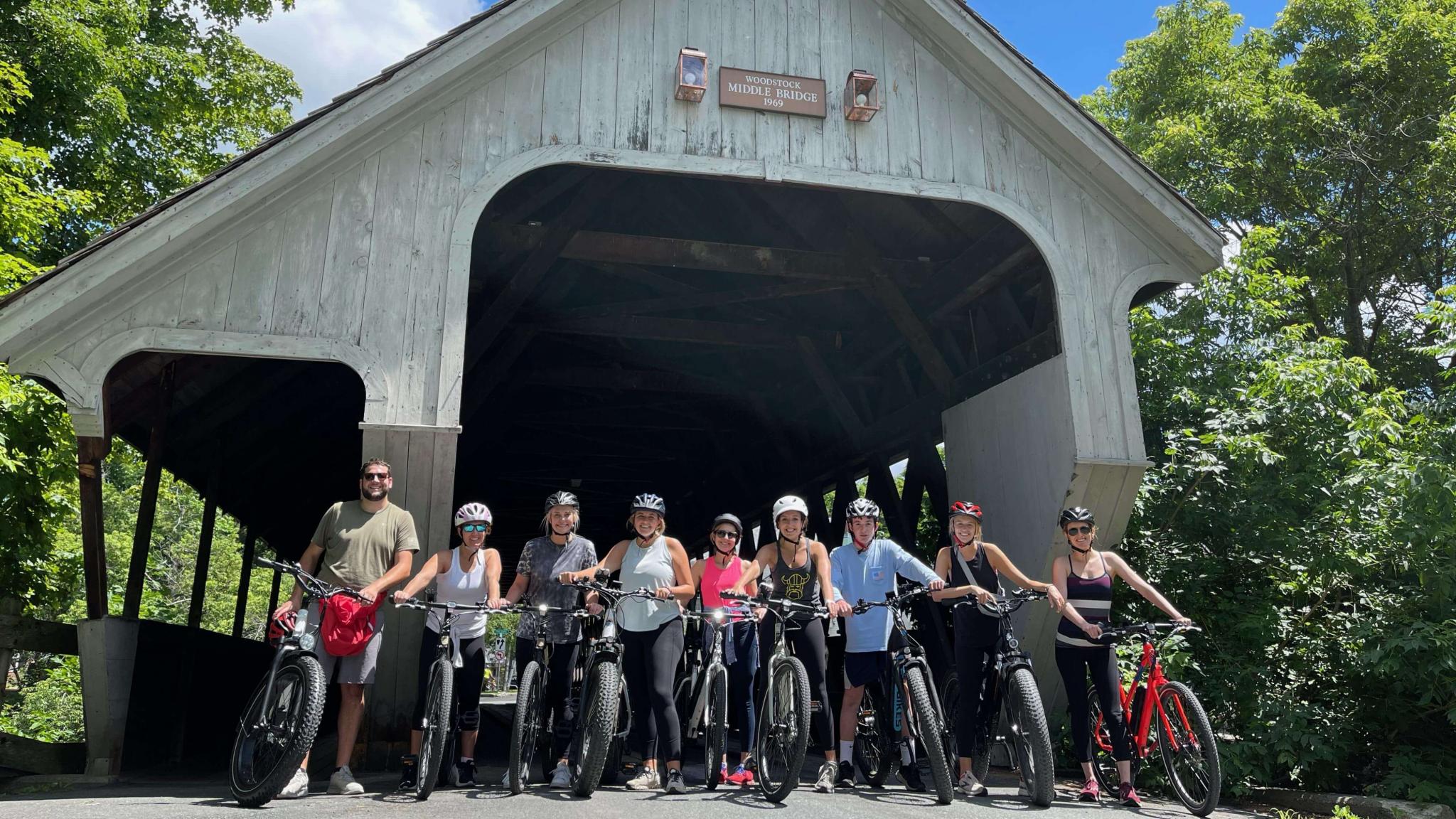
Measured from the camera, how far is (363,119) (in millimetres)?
6703

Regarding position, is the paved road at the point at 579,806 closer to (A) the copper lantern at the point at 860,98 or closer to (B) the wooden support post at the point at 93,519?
(B) the wooden support post at the point at 93,519

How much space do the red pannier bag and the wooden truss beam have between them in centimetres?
435

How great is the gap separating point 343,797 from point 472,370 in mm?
6620

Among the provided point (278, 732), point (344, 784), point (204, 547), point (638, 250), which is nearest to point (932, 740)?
point (344, 784)

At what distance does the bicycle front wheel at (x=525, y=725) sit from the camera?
5.22m

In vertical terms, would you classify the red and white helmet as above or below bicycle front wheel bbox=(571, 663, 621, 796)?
above

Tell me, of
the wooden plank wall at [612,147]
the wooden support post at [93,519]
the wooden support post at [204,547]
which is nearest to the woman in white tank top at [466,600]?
the wooden plank wall at [612,147]

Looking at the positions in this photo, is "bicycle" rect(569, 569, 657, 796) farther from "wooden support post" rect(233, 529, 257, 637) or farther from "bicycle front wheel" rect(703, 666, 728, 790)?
"wooden support post" rect(233, 529, 257, 637)

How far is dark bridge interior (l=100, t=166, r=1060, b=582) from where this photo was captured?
29.8ft

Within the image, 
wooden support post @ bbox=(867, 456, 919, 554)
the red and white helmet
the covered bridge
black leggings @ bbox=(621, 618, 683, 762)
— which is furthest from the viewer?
wooden support post @ bbox=(867, 456, 919, 554)

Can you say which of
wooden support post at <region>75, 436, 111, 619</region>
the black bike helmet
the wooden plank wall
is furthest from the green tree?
wooden support post at <region>75, 436, 111, 619</region>

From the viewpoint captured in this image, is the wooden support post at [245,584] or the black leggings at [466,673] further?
the wooden support post at [245,584]

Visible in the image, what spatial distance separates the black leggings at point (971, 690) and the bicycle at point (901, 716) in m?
0.11

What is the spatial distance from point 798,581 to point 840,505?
25.5 ft
